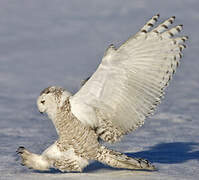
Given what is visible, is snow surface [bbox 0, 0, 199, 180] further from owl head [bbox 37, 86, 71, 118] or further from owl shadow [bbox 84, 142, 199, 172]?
owl head [bbox 37, 86, 71, 118]

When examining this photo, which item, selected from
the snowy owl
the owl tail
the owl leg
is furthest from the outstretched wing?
the owl leg

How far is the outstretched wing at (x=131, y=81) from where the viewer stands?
3729mm

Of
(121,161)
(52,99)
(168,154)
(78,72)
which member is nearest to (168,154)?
(168,154)

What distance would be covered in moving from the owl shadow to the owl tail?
21 centimetres

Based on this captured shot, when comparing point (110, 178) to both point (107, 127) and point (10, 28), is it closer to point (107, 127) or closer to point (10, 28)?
point (107, 127)

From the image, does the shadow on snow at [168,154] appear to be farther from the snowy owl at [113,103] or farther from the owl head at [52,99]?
the owl head at [52,99]

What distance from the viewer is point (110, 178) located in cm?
361

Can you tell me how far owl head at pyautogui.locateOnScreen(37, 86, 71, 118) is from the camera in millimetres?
3867

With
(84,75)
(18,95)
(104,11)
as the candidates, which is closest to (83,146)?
(18,95)

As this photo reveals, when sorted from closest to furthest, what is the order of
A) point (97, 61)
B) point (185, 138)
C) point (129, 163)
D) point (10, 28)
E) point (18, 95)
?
point (129, 163)
point (185, 138)
point (18, 95)
point (97, 61)
point (10, 28)

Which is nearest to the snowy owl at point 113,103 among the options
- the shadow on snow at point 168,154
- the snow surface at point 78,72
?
the snow surface at point 78,72

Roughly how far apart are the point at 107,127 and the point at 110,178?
0.46 m

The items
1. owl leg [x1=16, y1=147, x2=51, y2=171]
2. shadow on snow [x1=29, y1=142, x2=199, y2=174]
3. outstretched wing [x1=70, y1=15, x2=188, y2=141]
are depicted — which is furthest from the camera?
shadow on snow [x1=29, y1=142, x2=199, y2=174]

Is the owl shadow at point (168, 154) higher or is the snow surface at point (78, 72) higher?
the snow surface at point (78, 72)
